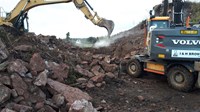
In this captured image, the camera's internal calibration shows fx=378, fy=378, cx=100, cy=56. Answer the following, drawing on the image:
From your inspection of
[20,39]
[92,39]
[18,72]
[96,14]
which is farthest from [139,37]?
[18,72]

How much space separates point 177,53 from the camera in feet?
31.6

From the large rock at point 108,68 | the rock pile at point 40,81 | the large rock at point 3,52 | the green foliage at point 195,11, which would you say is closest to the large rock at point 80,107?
the rock pile at point 40,81

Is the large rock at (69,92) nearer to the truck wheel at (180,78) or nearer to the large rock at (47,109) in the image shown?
the large rock at (47,109)

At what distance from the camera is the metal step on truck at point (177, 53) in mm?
9445

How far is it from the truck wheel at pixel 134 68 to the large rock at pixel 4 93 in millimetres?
4903

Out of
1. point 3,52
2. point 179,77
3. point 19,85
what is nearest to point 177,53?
point 179,77

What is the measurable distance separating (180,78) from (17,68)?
13.8 ft

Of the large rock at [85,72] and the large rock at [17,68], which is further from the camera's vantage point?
the large rock at [85,72]

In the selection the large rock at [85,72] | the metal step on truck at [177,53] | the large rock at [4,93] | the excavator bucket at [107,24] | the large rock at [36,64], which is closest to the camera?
the large rock at [4,93]

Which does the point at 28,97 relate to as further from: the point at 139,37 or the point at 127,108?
the point at 139,37

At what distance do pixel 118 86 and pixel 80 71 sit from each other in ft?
3.52

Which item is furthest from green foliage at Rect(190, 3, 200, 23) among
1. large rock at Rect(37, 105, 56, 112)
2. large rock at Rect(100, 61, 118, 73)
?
large rock at Rect(37, 105, 56, 112)

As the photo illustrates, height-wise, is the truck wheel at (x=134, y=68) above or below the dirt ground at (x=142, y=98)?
above

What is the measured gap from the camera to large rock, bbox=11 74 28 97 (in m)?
7.48
